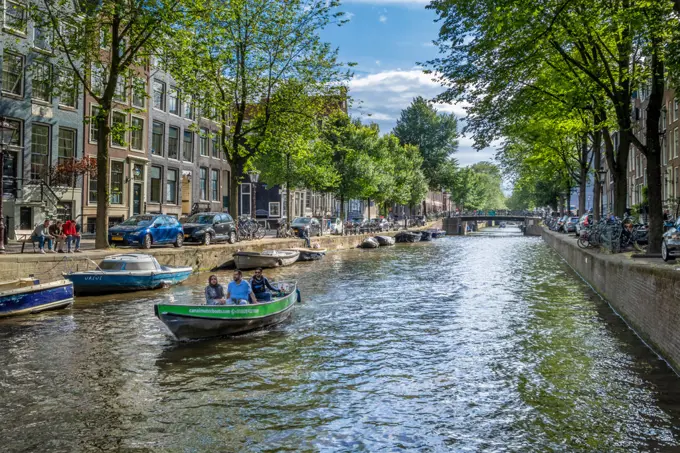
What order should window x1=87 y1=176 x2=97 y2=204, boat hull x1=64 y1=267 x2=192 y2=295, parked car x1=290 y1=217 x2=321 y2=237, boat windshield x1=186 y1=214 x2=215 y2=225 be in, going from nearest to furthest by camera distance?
boat hull x1=64 y1=267 x2=192 y2=295, boat windshield x1=186 y1=214 x2=215 y2=225, window x1=87 y1=176 x2=97 y2=204, parked car x1=290 y1=217 x2=321 y2=237

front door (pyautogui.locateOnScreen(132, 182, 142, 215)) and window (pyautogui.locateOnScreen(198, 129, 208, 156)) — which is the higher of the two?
window (pyautogui.locateOnScreen(198, 129, 208, 156))

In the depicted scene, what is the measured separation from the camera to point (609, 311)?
736 inches

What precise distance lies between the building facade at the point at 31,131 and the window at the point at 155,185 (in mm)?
8706

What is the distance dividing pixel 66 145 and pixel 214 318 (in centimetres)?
2428

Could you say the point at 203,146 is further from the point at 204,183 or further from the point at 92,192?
the point at 92,192

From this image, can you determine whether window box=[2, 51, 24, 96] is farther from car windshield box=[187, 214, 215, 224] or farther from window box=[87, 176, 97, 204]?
car windshield box=[187, 214, 215, 224]

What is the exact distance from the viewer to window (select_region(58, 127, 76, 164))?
33438 mm

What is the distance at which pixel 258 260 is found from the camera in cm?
3228

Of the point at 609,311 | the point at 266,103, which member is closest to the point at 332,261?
the point at 266,103

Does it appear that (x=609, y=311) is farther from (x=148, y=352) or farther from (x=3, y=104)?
(x=3, y=104)

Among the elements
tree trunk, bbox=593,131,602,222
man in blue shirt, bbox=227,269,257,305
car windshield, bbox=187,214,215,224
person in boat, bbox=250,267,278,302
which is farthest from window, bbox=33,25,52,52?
tree trunk, bbox=593,131,602,222

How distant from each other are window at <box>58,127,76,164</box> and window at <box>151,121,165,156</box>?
828 cm

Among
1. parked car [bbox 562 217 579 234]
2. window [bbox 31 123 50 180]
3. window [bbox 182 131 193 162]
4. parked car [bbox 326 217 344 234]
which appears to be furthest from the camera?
parked car [bbox 326 217 344 234]

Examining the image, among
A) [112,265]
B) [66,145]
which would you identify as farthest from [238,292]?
[66,145]
